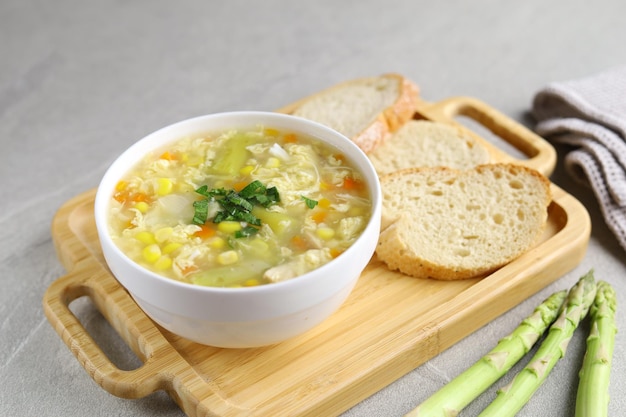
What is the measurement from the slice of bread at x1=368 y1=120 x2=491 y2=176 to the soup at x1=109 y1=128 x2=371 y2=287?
2.87 ft

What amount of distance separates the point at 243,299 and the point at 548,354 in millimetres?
1529

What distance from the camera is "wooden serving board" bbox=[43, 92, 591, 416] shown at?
336cm

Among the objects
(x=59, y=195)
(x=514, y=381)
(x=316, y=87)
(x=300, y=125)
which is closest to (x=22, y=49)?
(x=59, y=195)

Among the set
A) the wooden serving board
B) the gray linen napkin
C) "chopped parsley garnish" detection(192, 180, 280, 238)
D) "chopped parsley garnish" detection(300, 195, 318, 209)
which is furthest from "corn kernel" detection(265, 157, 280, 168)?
the gray linen napkin

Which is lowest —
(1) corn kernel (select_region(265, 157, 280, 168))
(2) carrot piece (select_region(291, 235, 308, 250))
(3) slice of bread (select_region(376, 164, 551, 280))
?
(3) slice of bread (select_region(376, 164, 551, 280))

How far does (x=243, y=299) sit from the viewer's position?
121 inches

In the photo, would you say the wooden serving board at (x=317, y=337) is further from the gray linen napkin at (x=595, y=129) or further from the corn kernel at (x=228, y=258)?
the corn kernel at (x=228, y=258)

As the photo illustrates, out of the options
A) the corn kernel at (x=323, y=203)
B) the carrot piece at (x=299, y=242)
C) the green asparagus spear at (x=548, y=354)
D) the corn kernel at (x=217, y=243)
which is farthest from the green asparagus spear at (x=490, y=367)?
the corn kernel at (x=217, y=243)

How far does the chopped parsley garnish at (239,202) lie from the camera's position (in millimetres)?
3469

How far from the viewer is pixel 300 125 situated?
4047 millimetres

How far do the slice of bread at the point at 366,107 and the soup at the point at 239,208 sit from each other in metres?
0.90

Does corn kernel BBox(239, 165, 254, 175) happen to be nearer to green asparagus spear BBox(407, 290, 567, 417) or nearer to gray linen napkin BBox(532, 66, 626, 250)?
green asparagus spear BBox(407, 290, 567, 417)

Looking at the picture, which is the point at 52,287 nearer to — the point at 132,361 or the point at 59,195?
the point at 132,361

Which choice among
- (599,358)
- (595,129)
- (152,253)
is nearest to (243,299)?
(152,253)
